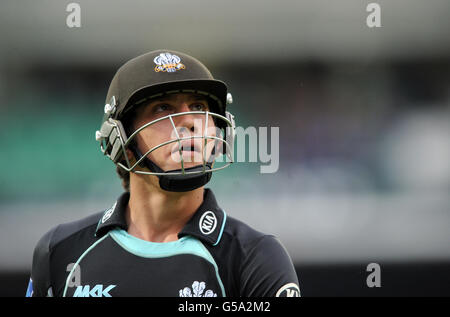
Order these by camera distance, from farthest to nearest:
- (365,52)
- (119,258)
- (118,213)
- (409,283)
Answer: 1. (365,52)
2. (409,283)
3. (118,213)
4. (119,258)

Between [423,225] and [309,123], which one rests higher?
[309,123]

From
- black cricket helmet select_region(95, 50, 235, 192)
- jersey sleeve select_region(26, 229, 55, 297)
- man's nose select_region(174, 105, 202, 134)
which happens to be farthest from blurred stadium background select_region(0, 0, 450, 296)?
man's nose select_region(174, 105, 202, 134)

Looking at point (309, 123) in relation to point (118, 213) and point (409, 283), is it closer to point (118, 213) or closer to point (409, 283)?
point (409, 283)

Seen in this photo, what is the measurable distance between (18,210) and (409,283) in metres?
2.95

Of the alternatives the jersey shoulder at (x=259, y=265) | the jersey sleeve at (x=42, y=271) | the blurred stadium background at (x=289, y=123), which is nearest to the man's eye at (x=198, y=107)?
the jersey shoulder at (x=259, y=265)

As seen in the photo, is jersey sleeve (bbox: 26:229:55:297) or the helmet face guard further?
jersey sleeve (bbox: 26:229:55:297)

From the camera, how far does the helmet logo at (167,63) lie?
1.74m

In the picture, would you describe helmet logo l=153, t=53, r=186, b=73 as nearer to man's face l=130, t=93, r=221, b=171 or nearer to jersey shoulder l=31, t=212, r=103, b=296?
man's face l=130, t=93, r=221, b=171

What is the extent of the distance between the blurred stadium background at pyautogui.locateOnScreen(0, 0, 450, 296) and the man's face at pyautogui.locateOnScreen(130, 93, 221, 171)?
239cm

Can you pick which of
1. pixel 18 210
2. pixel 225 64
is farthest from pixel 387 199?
pixel 18 210

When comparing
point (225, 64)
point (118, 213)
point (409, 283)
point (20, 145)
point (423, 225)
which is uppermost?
point (225, 64)

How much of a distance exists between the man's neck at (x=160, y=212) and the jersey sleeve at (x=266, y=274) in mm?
249

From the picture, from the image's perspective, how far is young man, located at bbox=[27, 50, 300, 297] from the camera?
64.1 inches
